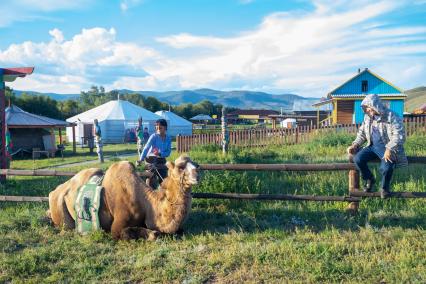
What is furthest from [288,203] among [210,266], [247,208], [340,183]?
[210,266]

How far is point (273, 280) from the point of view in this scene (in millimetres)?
4453

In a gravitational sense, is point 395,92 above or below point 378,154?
above

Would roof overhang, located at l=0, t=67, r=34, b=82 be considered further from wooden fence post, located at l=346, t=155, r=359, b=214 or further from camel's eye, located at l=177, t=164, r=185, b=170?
wooden fence post, located at l=346, t=155, r=359, b=214

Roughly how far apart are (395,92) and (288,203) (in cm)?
3130

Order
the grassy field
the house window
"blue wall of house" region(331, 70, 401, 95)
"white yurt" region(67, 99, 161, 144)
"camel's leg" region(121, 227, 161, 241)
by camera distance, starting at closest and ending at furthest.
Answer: the grassy field, "camel's leg" region(121, 227, 161, 241), "blue wall of house" region(331, 70, 401, 95), the house window, "white yurt" region(67, 99, 161, 144)

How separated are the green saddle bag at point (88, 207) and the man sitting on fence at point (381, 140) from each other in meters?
3.95

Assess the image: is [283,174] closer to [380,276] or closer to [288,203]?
[288,203]

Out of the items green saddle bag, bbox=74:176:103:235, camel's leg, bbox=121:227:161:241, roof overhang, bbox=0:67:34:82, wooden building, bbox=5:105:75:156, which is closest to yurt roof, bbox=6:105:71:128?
wooden building, bbox=5:105:75:156

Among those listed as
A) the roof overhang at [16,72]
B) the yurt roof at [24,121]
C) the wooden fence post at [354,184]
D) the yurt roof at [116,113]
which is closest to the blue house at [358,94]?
the yurt roof at [116,113]

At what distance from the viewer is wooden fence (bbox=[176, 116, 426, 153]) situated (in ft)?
65.9

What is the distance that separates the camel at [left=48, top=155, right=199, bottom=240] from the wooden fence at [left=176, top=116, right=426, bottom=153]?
46.0 ft

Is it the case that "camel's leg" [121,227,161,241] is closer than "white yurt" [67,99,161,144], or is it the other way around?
"camel's leg" [121,227,161,241]

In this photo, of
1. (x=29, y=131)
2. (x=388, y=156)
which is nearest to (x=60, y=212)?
(x=388, y=156)

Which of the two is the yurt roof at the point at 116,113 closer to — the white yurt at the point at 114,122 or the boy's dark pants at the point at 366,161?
the white yurt at the point at 114,122
